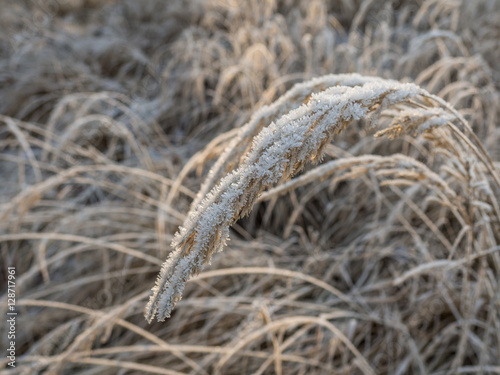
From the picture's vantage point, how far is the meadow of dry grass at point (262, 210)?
1.78 feet

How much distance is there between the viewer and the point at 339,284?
1.51 meters

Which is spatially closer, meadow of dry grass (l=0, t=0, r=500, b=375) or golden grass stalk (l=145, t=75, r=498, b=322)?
golden grass stalk (l=145, t=75, r=498, b=322)

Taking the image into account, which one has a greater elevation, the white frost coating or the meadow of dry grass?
the white frost coating

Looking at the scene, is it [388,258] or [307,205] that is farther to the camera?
[307,205]

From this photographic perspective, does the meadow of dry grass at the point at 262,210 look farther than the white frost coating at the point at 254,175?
Yes

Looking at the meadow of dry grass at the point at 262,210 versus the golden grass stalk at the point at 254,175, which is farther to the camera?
the meadow of dry grass at the point at 262,210

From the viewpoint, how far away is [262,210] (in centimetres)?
193

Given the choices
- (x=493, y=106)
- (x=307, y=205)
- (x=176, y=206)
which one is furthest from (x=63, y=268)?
(x=493, y=106)

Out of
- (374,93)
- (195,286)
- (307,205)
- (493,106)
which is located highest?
(374,93)

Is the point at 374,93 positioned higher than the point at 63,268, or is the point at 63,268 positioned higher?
the point at 374,93

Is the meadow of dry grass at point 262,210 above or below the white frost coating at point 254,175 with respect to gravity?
below

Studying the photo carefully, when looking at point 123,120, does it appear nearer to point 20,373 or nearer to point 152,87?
point 152,87

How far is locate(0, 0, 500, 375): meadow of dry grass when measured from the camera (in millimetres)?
543

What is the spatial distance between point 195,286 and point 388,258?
2.17 feet
